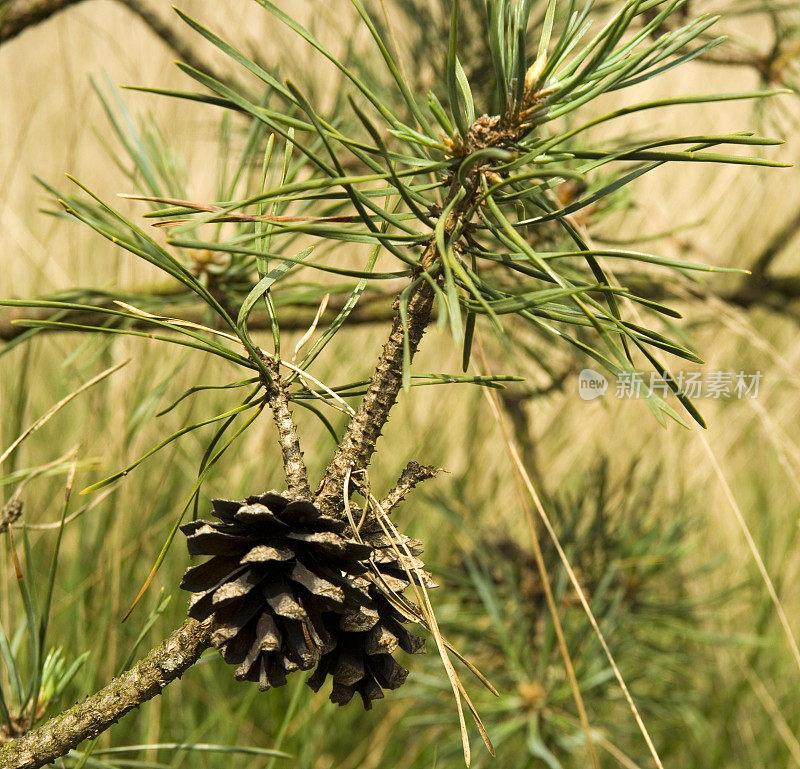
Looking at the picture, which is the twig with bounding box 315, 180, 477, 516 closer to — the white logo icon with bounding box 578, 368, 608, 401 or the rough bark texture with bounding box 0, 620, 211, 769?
the rough bark texture with bounding box 0, 620, 211, 769

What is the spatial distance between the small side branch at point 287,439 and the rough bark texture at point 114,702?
4 cm

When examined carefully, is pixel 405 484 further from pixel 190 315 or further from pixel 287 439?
pixel 190 315

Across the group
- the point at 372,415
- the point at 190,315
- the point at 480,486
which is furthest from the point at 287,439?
the point at 480,486

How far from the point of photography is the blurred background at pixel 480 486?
512 millimetres

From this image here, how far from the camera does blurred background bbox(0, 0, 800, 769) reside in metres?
0.51

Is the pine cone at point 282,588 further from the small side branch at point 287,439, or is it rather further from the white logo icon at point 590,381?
the white logo icon at point 590,381

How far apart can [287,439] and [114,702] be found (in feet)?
Answer: 0.26

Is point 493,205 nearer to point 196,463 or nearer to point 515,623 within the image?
point 515,623

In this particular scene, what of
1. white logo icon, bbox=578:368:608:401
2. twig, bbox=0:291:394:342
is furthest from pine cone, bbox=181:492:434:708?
white logo icon, bbox=578:368:608:401

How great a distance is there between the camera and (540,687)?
0.50 meters

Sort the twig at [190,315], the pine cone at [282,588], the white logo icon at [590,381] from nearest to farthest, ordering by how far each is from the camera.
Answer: the pine cone at [282,588] < the twig at [190,315] < the white logo icon at [590,381]

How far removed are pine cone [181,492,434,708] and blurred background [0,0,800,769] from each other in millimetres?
88

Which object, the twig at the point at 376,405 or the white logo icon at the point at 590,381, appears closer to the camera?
the twig at the point at 376,405

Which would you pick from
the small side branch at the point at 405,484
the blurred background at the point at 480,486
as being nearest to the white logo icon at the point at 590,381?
the blurred background at the point at 480,486
